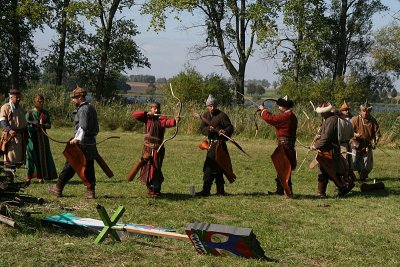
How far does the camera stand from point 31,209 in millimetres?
7102

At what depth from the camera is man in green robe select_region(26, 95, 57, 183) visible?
10391 millimetres

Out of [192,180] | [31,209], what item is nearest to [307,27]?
[192,180]

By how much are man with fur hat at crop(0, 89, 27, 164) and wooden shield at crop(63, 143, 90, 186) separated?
1954 millimetres

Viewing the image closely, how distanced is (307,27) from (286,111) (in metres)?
23.8

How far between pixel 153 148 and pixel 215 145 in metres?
1.20

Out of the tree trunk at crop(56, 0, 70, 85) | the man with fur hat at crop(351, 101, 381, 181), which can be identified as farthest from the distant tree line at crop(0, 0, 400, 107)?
the man with fur hat at crop(351, 101, 381, 181)

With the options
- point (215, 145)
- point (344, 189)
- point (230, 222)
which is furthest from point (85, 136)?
point (344, 189)

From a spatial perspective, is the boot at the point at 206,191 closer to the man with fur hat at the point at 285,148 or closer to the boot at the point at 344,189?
the man with fur hat at the point at 285,148

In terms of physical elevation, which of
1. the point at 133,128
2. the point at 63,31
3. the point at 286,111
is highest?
the point at 63,31

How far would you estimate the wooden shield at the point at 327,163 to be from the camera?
32.3 ft

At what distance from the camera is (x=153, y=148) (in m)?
9.05

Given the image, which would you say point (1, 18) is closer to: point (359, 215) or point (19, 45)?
point (19, 45)

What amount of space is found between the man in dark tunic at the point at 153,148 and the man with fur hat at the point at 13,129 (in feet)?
7.85

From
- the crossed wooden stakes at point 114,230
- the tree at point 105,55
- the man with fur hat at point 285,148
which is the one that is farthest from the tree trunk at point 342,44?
the crossed wooden stakes at point 114,230
